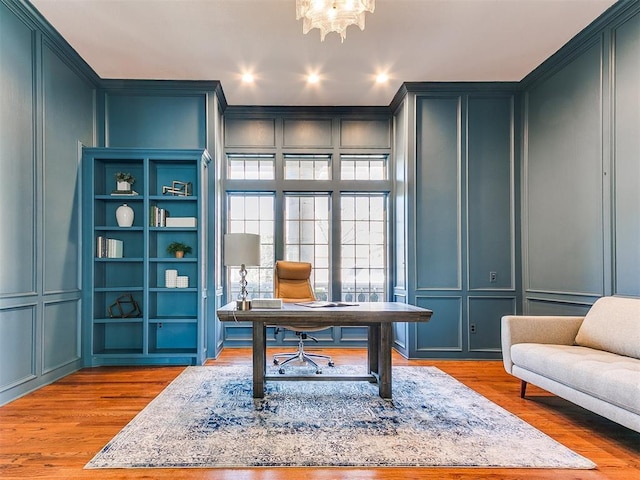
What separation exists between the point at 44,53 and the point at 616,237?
16.9 feet

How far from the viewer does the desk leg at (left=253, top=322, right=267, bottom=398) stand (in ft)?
10.5

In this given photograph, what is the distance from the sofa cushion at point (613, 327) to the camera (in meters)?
2.77

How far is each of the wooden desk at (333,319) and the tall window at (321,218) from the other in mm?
1981

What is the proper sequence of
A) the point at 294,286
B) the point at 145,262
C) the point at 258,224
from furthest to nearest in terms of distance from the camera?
the point at 258,224 < the point at 294,286 < the point at 145,262

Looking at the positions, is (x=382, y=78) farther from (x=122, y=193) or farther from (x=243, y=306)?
(x=122, y=193)

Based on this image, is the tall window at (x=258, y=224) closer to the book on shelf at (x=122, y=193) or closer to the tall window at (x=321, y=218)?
the tall window at (x=321, y=218)

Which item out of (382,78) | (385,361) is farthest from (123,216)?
(382,78)

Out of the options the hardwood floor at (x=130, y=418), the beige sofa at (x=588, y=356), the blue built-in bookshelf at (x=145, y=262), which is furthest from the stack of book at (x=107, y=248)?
the beige sofa at (x=588, y=356)

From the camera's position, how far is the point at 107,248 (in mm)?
4309

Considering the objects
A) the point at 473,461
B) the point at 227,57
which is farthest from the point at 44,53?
the point at 473,461

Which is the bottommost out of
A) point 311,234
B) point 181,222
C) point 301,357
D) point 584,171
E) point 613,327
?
point 301,357

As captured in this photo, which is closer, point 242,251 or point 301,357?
point 242,251

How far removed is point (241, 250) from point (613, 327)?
2808 mm

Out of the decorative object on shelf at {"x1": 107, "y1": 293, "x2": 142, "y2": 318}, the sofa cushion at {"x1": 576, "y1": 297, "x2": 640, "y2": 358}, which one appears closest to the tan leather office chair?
the decorative object on shelf at {"x1": 107, "y1": 293, "x2": 142, "y2": 318}
